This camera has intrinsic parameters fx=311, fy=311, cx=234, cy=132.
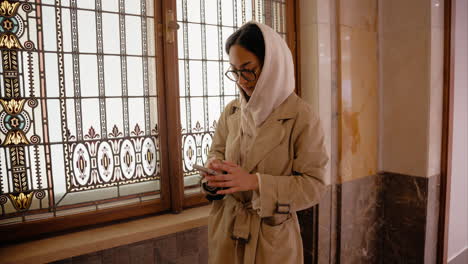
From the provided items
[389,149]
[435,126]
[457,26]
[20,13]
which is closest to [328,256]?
[389,149]

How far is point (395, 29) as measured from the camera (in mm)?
2248

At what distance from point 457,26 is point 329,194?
158cm

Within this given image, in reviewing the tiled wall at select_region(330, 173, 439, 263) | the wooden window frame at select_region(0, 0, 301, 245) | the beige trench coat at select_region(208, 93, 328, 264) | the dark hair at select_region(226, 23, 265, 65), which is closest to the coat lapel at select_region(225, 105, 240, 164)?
the beige trench coat at select_region(208, 93, 328, 264)

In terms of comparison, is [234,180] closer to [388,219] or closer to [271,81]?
[271,81]

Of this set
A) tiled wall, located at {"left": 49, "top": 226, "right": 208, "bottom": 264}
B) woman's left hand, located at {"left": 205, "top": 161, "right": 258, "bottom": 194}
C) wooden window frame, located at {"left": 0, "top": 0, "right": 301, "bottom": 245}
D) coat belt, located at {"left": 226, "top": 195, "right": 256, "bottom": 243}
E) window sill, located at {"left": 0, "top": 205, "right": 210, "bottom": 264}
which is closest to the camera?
woman's left hand, located at {"left": 205, "top": 161, "right": 258, "bottom": 194}

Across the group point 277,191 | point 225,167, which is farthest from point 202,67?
point 277,191

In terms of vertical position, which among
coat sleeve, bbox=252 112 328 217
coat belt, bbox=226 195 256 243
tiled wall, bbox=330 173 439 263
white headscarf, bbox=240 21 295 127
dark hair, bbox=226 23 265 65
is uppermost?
dark hair, bbox=226 23 265 65

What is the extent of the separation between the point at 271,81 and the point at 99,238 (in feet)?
3.91

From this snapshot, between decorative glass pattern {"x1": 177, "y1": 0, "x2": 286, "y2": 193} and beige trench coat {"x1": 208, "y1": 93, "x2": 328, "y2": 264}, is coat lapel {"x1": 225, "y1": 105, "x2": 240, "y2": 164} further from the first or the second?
decorative glass pattern {"x1": 177, "y1": 0, "x2": 286, "y2": 193}

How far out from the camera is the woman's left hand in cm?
117

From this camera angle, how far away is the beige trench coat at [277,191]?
119 centimetres

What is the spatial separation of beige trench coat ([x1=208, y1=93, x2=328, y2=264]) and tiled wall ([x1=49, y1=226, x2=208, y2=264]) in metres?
0.51

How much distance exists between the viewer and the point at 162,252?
1.79 m

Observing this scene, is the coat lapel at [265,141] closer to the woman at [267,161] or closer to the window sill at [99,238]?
the woman at [267,161]
